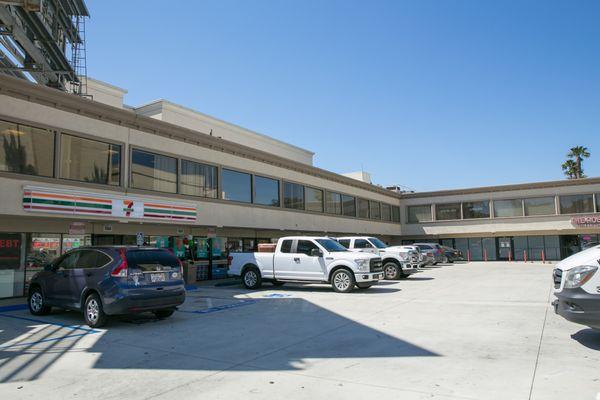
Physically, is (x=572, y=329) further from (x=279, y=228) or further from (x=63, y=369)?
(x=279, y=228)

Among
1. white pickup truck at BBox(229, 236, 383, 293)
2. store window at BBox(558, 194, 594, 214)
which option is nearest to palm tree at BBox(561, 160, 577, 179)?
store window at BBox(558, 194, 594, 214)

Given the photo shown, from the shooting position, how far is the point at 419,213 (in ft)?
152

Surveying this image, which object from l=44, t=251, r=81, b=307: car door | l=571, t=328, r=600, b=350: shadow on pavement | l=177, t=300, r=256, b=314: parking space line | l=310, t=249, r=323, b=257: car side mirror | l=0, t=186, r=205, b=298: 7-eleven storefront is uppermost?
l=0, t=186, r=205, b=298: 7-eleven storefront

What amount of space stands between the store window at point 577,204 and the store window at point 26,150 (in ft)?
129

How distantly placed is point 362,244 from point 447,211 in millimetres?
25615

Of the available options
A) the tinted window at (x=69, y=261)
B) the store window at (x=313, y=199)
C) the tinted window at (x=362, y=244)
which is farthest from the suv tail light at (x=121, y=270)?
the store window at (x=313, y=199)

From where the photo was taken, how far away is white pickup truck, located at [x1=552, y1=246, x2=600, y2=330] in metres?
7.01

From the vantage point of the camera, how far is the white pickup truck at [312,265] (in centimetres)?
1595

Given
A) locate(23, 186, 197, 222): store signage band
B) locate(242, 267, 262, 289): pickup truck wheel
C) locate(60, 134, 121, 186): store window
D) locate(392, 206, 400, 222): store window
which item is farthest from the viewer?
locate(392, 206, 400, 222): store window

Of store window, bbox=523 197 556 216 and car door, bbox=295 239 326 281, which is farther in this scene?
store window, bbox=523 197 556 216

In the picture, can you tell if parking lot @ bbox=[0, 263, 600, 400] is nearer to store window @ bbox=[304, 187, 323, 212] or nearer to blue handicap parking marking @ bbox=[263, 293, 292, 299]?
blue handicap parking marking @ bbox=[263, 293, 292, 299]

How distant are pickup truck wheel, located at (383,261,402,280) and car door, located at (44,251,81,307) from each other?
554 inches

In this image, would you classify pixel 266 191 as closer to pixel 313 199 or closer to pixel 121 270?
pixel 313 199

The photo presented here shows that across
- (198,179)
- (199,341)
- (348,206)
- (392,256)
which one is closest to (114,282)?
(199,341)
